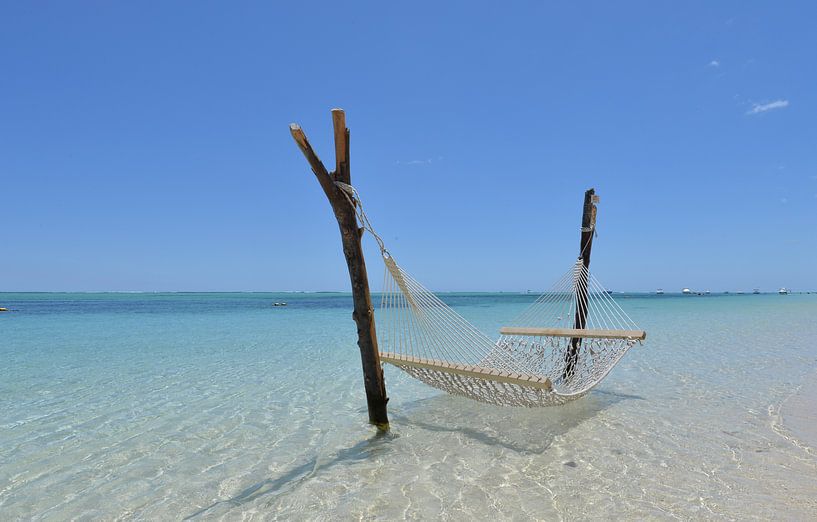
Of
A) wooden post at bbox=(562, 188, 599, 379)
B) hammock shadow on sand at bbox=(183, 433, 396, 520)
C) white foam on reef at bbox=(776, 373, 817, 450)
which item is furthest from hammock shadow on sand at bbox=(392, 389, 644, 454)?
white foam on reef at bbox=(776, 373, 817, 450)

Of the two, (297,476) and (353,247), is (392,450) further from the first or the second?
(353,247)

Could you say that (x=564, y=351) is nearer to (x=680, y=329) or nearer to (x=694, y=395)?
(x=694, y=395)

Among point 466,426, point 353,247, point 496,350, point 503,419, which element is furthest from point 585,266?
point 353,247

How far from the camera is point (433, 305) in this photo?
3.96 meters

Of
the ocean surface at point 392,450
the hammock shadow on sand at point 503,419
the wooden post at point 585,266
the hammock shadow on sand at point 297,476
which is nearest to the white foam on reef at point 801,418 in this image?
the ocean surface at point 392,450

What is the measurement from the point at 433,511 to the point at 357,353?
5983mm

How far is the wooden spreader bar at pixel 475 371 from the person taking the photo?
10.8 ft

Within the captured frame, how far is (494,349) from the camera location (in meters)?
4.78

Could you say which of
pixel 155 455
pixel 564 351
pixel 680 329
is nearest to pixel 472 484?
pixel 155 455

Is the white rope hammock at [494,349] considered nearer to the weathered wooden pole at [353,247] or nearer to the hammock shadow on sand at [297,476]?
the weathered wooden pole at [353,247]

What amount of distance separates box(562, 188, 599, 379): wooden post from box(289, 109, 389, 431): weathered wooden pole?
2.29 m

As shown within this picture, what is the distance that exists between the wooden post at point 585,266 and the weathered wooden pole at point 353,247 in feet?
7.51

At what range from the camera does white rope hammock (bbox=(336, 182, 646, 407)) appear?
11.6 feet

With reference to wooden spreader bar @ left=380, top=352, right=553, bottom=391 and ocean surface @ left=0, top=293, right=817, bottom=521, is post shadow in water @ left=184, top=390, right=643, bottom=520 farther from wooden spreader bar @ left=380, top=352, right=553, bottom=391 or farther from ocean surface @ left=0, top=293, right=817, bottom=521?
wooden spreader bar @ left=380, top=352, right=553, bottom=391
